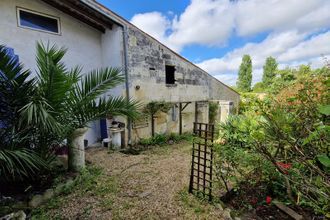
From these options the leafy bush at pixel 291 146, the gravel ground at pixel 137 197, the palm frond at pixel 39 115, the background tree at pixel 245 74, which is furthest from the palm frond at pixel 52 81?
the background tree at pixel 245 74

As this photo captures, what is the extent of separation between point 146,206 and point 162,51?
20.4ft

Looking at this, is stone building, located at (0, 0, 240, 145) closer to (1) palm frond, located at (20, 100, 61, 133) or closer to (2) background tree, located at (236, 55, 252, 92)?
(1) palm frond, located at (20, 100, 61, 133)

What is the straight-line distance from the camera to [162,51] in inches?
296

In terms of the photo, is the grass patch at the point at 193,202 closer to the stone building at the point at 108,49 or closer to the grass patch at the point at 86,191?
the grass patch at the point at 86,191

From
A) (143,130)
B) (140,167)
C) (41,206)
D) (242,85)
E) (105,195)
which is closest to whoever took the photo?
(41,206)

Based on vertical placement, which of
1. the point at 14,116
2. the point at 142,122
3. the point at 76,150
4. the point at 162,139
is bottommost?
the point at 162,139

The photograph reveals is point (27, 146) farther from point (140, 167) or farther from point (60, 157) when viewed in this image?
point (140, 167)

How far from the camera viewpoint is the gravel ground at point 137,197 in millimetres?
2777

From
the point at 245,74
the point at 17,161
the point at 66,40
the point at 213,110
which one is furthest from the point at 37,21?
the point at 245,74

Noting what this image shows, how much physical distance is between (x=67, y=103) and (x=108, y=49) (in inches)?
149

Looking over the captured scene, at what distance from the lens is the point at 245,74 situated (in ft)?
85.4

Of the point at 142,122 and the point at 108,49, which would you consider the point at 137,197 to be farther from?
the point at 108,49

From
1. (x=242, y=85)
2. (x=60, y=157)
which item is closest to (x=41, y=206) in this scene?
(x=60, y=157)

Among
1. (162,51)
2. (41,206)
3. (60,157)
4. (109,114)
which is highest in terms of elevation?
(162,51)
